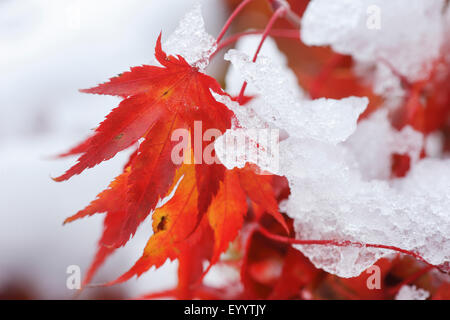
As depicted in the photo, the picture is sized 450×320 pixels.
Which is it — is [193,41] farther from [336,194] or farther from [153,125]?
[336,194]

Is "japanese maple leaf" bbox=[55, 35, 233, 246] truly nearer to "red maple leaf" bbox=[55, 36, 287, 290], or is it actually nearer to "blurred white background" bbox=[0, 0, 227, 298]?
"red maple leaf" bbox=[55, 36, 287, 290]

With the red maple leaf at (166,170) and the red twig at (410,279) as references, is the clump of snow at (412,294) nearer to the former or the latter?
the red twig at (410,279)

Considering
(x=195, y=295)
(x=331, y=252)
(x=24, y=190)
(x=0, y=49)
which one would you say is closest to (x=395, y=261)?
(x=331, y=252)

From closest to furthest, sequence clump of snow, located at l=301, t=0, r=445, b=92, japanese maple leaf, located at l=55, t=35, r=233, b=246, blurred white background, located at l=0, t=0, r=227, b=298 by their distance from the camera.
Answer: japanese maple leaf, located at l=55, t=35, r=233, b=246 < clump of snow, located at l=301, t=0, r=445, b=92 < blurred white background, located at l=0, t=0, r=227, b=298

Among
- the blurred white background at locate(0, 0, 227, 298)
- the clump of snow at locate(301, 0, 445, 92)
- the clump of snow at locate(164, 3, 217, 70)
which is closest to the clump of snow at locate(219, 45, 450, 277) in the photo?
the clump of snow at locate(164, 3, 217, 70)

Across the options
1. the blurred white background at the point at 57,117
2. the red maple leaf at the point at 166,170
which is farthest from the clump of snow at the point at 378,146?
the blurred white background at the point at 57,117

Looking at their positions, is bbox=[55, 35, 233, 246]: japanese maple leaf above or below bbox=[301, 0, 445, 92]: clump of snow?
below
